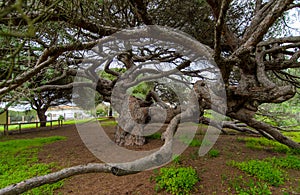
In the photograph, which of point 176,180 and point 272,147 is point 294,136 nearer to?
point 272,147

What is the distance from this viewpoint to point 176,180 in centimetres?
269

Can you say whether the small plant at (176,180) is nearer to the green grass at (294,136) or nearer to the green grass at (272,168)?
the green grass at (272,168)

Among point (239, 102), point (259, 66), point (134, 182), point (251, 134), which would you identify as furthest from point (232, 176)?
point (251, 134)

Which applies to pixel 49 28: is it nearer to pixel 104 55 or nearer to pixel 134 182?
pixel 104 55

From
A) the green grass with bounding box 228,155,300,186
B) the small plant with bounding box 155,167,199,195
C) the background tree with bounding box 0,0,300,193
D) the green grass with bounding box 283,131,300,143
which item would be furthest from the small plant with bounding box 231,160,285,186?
the green grass with bounding box 283,131,300,143

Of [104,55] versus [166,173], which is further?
[104,55]

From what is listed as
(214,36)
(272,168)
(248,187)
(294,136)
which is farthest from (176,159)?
(294,136)

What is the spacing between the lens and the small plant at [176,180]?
2.59 m

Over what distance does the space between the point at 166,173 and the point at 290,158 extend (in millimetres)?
2529

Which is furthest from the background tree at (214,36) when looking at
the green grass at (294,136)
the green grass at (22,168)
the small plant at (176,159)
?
the green grass at (294,136)

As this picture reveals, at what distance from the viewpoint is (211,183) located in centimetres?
277

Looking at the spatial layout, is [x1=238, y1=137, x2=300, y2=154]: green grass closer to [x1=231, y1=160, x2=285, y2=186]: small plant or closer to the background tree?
the background tree

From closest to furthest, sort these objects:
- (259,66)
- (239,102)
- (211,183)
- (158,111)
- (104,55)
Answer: (211,183) → (259,66) → (239,102) → (104,55) → (158,111)

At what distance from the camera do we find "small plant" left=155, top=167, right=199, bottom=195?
259cm
